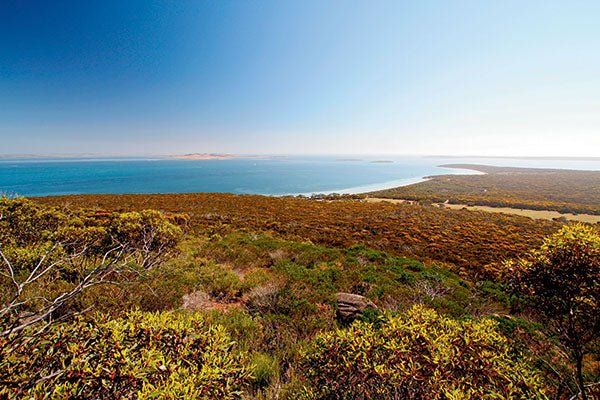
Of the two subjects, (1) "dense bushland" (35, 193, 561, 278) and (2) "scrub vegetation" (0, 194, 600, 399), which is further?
(1) "dense bushland" (35, 193, 561, 278)

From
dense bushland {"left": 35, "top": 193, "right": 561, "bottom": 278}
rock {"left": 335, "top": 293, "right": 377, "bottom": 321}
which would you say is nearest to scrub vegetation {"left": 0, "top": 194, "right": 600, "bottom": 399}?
rock {"left": 335, "top": 293, "right": 377, "bottom": 321}

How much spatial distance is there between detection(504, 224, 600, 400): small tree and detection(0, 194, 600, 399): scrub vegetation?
0.06 feet

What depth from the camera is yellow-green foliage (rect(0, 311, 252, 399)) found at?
167 centimetres

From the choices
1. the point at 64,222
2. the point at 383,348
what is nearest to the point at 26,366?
the point at 383,348

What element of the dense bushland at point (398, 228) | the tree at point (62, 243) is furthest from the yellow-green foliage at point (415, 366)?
the dense bushland at point (398, 228)

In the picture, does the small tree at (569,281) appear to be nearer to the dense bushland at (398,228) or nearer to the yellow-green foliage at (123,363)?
the yellow-green foliage at (123,363)

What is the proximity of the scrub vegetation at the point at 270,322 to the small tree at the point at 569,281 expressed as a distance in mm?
18

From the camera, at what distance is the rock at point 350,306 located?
17.2 ft

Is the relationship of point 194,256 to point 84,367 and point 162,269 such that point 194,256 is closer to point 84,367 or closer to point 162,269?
point 162,269

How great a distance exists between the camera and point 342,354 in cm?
243

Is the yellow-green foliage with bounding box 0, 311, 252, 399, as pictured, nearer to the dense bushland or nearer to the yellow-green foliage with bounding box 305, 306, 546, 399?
the yellow-green foliage with bounding box 305, 306, 546, 399

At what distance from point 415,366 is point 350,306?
3.50 meters

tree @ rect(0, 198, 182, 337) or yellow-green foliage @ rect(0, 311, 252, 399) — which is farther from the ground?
yellow-green foliage @ rect(0, 311, 252, 399)

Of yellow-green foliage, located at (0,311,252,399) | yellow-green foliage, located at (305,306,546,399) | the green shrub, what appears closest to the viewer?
yellow-green foliage, located at (0,311,252,399)
